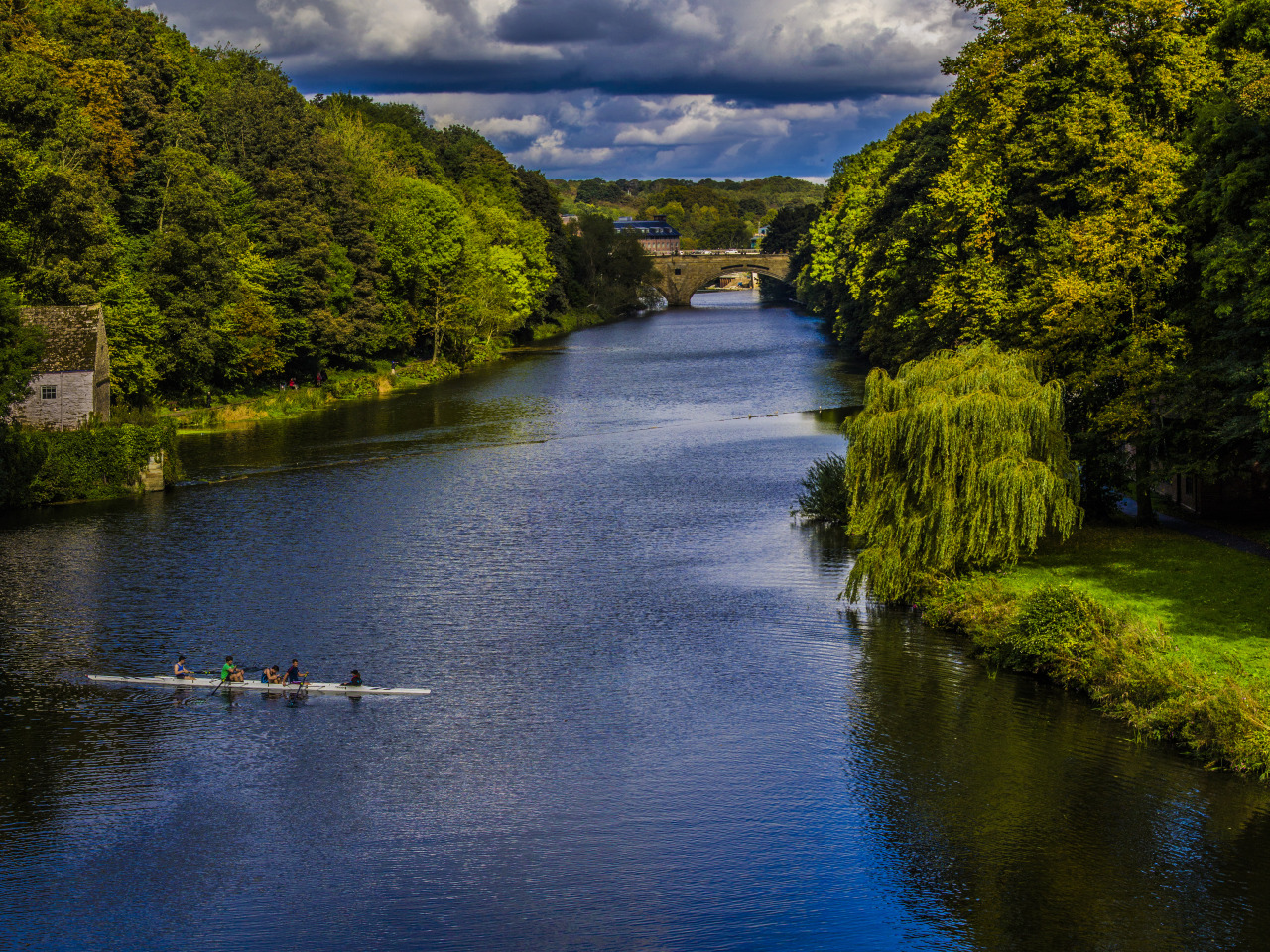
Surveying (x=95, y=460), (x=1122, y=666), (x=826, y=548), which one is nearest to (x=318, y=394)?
(x=95, y=460)

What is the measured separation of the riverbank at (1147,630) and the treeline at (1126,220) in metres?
3.08

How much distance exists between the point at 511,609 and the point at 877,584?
384 inches

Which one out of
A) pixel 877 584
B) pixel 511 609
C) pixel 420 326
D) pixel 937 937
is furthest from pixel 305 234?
pixel 937 937

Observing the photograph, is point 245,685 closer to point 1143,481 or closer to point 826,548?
point 826,548

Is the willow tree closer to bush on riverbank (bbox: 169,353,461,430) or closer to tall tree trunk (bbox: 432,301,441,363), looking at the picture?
bush on riverbank (bbox: 169,353,461,430)

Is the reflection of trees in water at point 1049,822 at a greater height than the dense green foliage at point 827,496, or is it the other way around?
the dense green foliage at point 827,496

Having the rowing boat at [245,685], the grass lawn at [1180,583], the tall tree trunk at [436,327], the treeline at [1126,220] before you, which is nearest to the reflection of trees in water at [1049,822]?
the grass lawn at [1180,583]

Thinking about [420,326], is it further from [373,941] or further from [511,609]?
[373,941]

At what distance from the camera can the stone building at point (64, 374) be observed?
4688cm

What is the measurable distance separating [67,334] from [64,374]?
2279 mm

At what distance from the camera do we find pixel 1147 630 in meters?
24.4

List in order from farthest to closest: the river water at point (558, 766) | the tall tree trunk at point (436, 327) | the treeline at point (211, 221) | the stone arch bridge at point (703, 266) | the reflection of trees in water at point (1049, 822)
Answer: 1. the stone arch bridge at point (703, 266)
2. the tall tree trunk at point (436, 327)
3. the treeline at point (211, 221)
4. the river water at point (558, 766)
5. the reflection of trees in water at point (1049, 822)

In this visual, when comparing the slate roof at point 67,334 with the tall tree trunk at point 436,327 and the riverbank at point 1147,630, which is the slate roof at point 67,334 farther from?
the tall tree trunk at point 436,327

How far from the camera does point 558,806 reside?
2089cm
